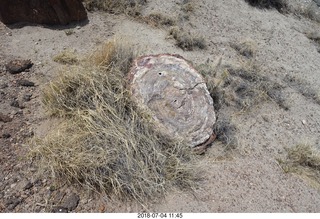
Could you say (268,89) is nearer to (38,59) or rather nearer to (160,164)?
(160,164)

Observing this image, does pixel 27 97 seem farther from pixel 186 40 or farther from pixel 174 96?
pixel 186 40

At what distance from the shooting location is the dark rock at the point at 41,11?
12.6 feet

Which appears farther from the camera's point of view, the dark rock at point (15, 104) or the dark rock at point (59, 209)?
the dark rock at point (15, 104)

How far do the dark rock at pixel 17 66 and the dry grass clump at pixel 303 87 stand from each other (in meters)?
3.11

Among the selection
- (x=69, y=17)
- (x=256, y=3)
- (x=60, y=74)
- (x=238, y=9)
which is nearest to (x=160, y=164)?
(x=60, y=74)

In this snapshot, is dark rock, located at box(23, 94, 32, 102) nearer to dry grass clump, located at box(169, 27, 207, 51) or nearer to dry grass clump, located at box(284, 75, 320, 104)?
dry grass clump, located at box(169, 27, 207, 51)

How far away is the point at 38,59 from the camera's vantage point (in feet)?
11.9

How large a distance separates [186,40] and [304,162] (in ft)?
6.70

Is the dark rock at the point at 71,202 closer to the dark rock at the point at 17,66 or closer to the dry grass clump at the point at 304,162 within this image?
the dark rock at the point at 17,66

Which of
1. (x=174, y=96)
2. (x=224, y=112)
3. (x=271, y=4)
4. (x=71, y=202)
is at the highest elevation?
(x=174, y=96)

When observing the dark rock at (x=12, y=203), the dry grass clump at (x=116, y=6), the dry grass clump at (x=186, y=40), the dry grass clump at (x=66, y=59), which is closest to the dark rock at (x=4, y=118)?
the dark rock at (x=12, y=203)

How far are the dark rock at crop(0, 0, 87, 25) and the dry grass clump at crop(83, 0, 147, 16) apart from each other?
0.34m

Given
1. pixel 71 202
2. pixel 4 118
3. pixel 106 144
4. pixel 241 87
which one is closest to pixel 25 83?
pixel 4 118

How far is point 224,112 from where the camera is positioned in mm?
3648
